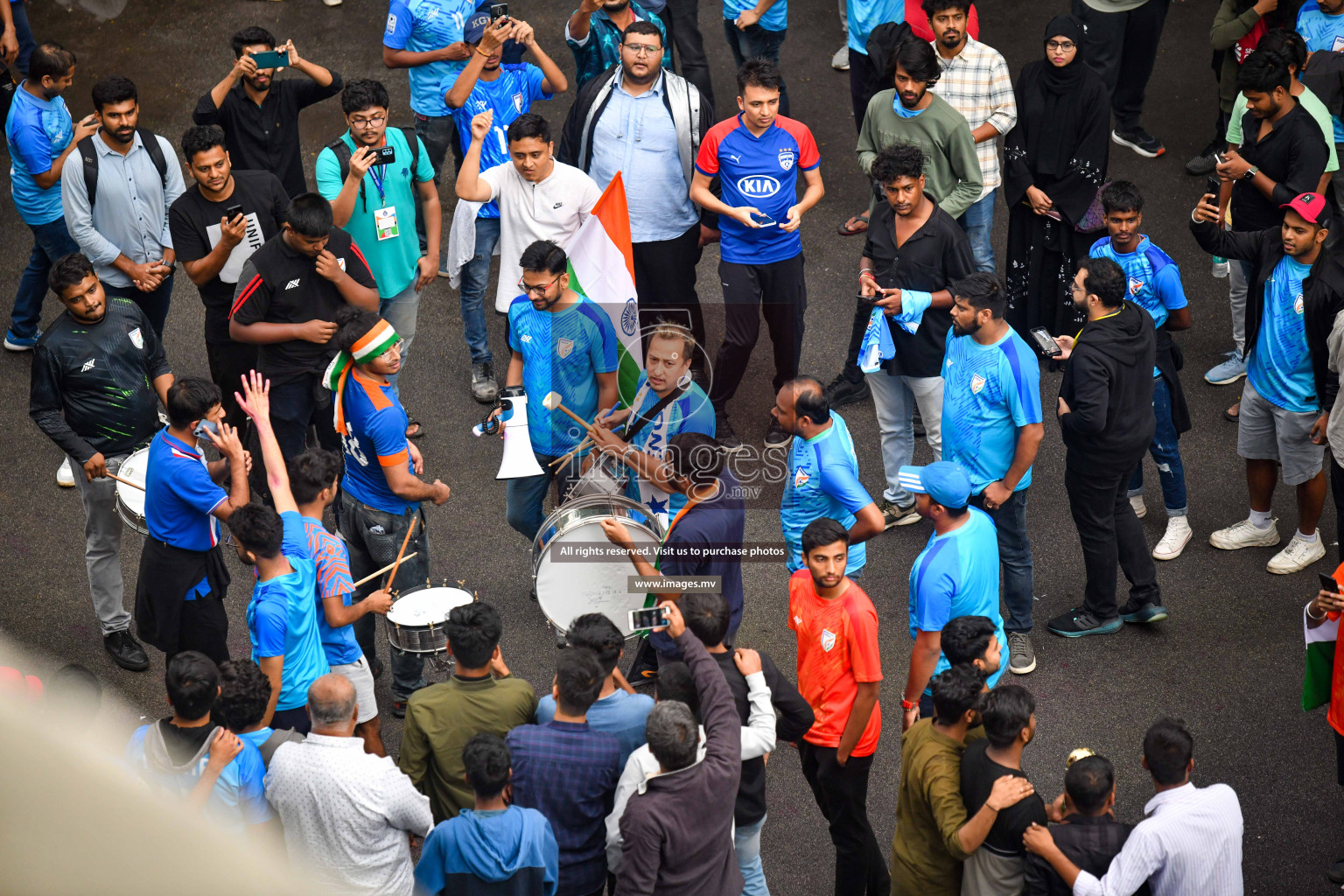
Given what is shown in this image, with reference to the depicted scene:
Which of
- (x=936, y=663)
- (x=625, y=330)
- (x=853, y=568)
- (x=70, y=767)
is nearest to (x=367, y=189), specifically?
(x=625, y=330)

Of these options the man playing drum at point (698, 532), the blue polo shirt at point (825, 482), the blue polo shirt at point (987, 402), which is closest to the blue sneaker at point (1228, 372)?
the blue polo shirt at point (987, 402)

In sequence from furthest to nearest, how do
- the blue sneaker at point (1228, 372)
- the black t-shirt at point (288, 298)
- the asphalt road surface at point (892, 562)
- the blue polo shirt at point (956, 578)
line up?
the blue sneaker at point (1228, 372) < the black t-shirt at point (288, 298) < the asphalt road surface at point (892, 562) < the blue polo shirt at point (956, 578)

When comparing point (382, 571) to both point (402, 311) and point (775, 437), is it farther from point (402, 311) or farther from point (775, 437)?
point (775, 437)

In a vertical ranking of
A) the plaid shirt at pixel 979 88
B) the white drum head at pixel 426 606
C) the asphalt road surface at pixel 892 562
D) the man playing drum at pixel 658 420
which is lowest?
the asphalt road surface at pixel 892 562

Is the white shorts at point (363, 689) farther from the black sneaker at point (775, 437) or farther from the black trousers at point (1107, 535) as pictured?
the black trousers at point (1107, 535)

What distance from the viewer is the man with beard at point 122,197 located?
22.6 feet

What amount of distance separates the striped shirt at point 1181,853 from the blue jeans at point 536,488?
325 cm

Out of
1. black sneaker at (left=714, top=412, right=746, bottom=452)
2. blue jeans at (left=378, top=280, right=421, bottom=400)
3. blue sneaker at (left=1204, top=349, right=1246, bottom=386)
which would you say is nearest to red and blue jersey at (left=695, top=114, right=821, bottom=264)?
black sneaker at (left=714, top=412, right=746, bottom=452)

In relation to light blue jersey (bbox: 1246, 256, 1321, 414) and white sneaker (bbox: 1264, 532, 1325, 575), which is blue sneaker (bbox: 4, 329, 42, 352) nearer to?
light blue jersey (bbox: 1246, 256, 1321, 414)

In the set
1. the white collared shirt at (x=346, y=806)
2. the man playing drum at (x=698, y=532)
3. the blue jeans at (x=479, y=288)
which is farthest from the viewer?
the blue jeans at (x=479, y=288)

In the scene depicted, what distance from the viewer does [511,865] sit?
147 inches

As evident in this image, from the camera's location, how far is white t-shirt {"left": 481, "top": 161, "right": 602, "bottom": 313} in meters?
6.85

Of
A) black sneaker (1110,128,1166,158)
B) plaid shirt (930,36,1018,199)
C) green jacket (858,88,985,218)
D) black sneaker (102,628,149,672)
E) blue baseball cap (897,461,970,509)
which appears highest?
plaid shirt (930,36,1018,199)

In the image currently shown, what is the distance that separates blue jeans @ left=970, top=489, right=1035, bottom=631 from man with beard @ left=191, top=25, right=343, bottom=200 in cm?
470
